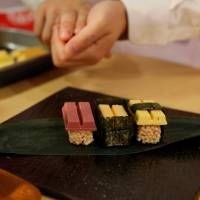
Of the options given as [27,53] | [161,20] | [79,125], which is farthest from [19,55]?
[79,125]

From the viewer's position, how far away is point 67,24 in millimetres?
785

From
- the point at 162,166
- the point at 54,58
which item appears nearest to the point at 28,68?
the point at 54,58

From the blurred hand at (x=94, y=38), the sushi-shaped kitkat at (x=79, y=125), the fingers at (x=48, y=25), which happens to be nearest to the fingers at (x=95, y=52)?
the blurred hand at (x=94, y=38)

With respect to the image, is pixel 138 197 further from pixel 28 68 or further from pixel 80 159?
pixel 28 68

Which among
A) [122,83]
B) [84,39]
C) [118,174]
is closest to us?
[118,174]

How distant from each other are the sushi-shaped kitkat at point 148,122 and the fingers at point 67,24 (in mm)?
260

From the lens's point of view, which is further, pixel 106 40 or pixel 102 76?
pixel 102 76

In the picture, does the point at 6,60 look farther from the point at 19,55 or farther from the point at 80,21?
the point at 80,21

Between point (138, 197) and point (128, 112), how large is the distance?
0.46 feet

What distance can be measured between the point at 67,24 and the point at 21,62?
0.12 m

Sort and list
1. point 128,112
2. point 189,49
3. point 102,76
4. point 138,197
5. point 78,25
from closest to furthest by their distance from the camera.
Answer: point 138,197
point 128,112
point 78,25
point 102,76
point 189,49

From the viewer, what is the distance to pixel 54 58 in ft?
2.63

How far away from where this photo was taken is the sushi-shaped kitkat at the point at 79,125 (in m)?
0.52

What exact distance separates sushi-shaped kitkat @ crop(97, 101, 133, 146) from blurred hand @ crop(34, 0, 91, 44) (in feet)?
0.88
